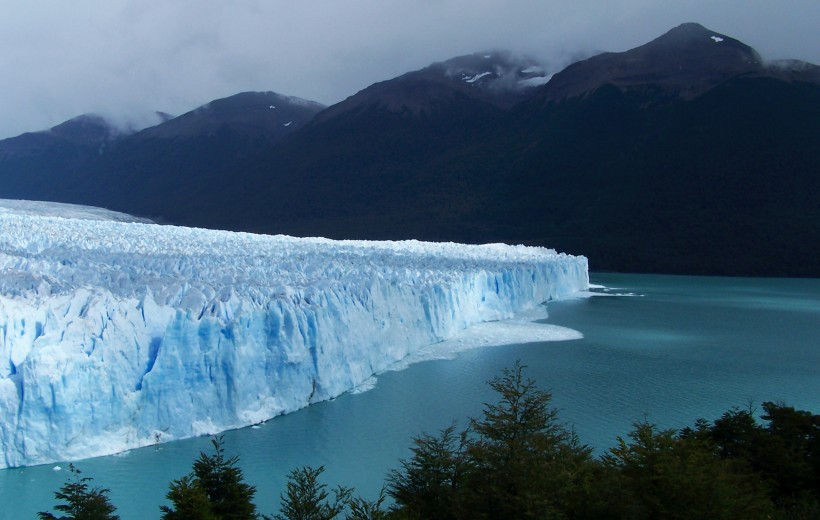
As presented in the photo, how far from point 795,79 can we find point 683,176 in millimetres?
12799

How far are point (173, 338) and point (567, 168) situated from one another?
42296 millimetres

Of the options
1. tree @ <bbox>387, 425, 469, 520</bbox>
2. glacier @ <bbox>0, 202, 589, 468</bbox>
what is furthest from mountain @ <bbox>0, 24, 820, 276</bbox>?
tree @ <bbox>387, 425, 469, 520</bbox>

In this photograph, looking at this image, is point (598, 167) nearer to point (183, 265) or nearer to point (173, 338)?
point (183, 265)

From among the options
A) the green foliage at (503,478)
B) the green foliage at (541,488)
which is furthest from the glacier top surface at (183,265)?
the green foliage at (503,478)

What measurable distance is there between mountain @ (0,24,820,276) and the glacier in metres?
27.9

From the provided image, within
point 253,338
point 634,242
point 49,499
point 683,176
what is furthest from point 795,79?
point 49,499

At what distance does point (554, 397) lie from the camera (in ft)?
29.2

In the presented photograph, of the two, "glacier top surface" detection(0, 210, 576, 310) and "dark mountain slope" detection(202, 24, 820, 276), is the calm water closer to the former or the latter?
"glacier top surface" detection(0, 210, 576, 310)

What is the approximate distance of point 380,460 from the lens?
6.54 metres

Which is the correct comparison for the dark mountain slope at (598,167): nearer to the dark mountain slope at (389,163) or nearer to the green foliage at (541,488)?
the dark mountain slope at (389,163)

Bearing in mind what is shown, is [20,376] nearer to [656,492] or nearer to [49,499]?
[49,499]

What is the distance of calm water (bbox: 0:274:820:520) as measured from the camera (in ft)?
19.4

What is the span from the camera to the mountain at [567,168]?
119 ft

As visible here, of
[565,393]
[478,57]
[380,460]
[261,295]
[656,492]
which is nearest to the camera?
[656,492]
